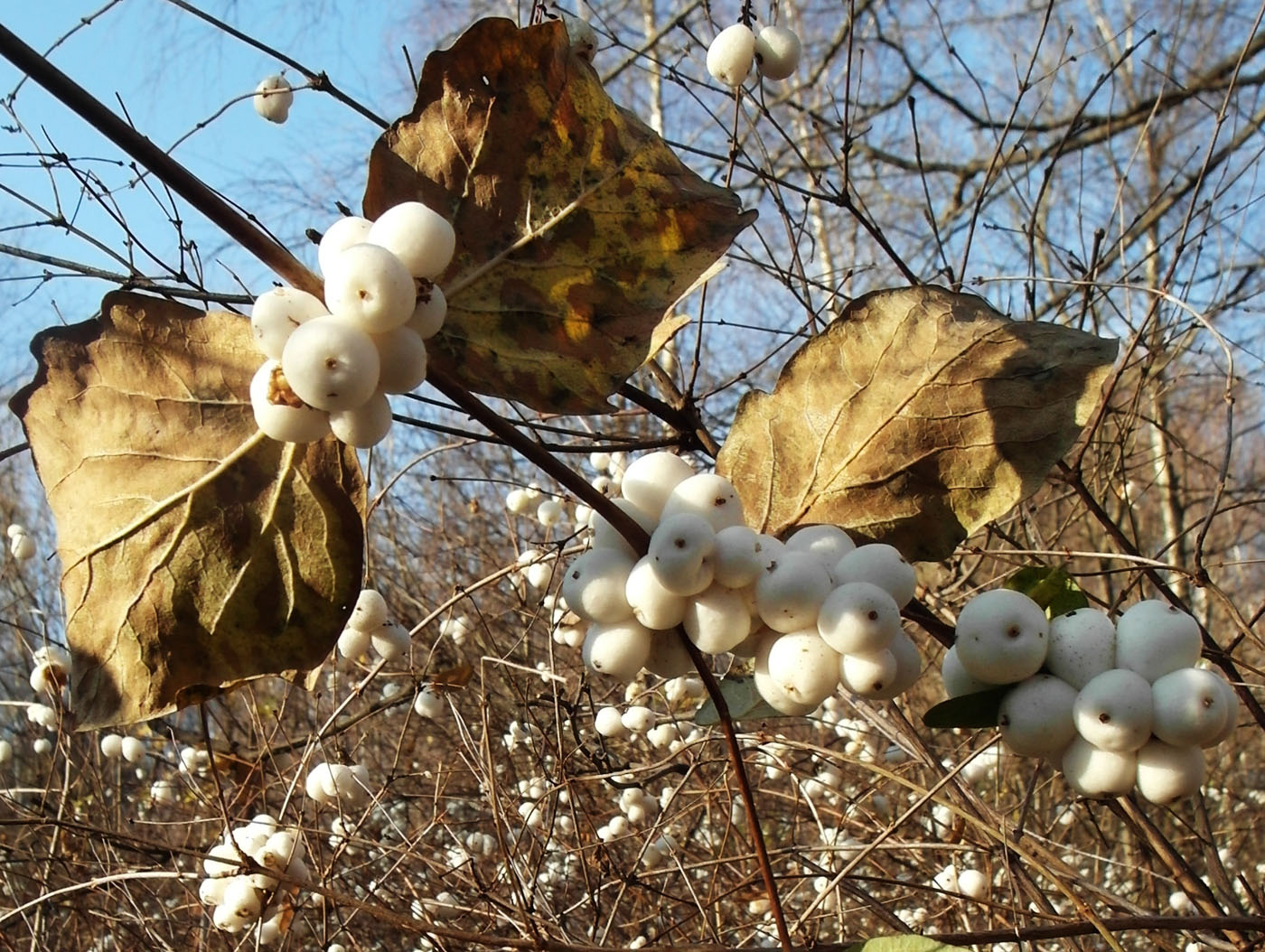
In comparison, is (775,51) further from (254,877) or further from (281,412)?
(254,877)

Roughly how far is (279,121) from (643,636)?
1.84 metres

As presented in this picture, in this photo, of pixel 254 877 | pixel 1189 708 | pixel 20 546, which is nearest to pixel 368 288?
pixel 1189 708

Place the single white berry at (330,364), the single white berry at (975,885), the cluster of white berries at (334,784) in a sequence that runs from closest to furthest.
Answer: the single white berry at (330,364), the cluster of white berries at (334,784), the single white berry at (975,885)

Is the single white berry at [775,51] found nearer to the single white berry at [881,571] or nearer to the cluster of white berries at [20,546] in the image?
the single white berry at [881,571]

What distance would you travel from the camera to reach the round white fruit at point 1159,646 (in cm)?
60

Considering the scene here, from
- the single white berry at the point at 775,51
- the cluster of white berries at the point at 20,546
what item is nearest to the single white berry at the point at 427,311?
the single white berry at the point at 775,51

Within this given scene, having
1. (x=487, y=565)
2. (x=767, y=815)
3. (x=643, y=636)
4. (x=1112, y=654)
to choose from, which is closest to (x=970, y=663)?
(x=1112, y=654)

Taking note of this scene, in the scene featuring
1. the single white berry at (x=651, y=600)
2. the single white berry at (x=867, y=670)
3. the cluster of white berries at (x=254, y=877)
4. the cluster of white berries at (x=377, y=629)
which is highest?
the cluster of white berries at (x=377, y=629)

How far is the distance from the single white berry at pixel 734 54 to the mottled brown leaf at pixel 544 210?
969 mm

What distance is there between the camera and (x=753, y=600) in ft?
1.97

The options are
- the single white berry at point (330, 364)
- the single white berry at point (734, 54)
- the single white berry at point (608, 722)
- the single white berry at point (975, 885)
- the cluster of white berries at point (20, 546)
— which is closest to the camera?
the single white berry at point (330, 364)

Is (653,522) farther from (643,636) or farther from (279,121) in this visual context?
(279,121)

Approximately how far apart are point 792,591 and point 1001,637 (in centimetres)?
13

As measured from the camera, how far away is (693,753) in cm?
236
